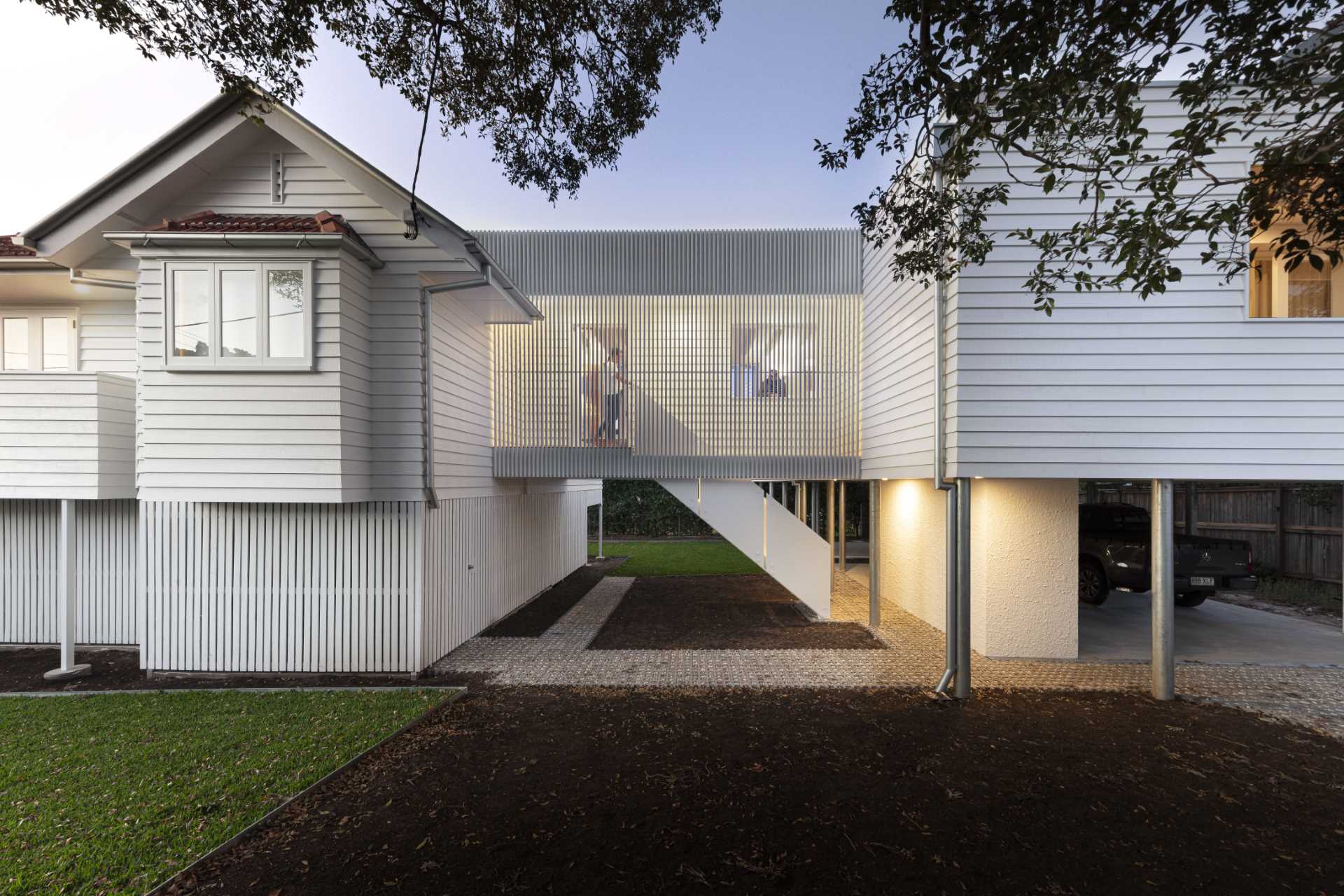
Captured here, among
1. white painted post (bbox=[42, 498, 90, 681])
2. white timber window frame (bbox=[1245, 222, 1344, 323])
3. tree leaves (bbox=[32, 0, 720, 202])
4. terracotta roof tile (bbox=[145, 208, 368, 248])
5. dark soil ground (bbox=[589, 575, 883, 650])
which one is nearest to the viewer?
tree leaves (bbox=[32, 0, 720, 202])

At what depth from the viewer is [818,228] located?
9.33 meters

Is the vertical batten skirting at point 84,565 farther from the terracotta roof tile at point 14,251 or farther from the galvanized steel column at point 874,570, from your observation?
the galvanized steel column at point 874,570

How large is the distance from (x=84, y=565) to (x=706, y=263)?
979 cm

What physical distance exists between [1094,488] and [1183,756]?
10.9 m

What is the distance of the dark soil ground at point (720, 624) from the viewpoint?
8.02 metres

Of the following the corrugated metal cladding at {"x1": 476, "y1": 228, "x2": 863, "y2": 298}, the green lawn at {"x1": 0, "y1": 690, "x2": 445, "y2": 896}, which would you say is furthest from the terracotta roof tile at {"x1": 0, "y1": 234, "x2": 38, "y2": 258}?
the corrugated metal cladding at {"x1": 476, "y1": 228, "x2": 863, "y2": 298}

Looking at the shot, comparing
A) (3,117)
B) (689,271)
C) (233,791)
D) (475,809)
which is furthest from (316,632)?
(3,117)

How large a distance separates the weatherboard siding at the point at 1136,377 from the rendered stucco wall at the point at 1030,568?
1.01m

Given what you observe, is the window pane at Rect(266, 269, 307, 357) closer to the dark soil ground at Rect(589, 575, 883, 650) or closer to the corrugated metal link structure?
the corrugated metal link structure

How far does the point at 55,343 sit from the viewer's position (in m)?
8.16

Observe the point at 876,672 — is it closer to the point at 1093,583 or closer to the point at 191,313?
the point at 1093,583

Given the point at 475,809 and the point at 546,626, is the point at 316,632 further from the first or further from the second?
the point at 475,809

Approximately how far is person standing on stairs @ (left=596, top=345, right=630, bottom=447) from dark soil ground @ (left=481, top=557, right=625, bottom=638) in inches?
120

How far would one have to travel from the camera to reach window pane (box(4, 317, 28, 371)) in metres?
8.17
